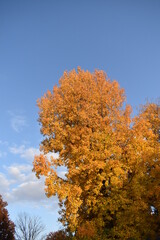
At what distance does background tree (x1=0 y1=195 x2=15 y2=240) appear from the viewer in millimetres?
35656

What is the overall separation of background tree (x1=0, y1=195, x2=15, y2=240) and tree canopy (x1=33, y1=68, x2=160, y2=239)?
23916 millimetres

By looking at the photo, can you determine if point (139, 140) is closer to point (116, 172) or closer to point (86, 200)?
point (116, 172)

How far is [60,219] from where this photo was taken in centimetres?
1584

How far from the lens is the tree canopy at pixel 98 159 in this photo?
50.1ft

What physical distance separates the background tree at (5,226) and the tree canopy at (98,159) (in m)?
23.9

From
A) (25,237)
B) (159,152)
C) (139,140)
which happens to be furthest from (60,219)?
(25,237)

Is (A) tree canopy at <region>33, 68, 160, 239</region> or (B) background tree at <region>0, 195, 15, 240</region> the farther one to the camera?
(B) background tree at <region>0, 195, 15, 240</region>

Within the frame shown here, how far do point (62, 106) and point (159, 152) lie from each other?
25.6 feet

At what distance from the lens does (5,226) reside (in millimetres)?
36406

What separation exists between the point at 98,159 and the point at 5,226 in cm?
2683

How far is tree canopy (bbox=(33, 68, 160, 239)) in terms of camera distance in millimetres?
15258

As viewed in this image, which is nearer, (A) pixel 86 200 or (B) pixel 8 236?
(A) pixel 86 200

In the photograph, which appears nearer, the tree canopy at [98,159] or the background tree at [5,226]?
the tree canopy at [98,159]

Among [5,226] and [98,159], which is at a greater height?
[5,226]
